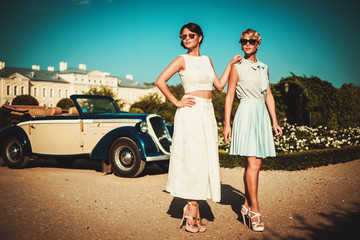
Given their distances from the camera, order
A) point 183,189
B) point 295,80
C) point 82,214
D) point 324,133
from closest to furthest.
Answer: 1. point 183,189
2. point 82,214
3. point 324,133
4. point 295,80

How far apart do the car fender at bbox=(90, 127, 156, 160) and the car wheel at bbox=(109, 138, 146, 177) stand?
0.10 metres

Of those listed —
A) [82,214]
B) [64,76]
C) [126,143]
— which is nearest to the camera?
[82,214]

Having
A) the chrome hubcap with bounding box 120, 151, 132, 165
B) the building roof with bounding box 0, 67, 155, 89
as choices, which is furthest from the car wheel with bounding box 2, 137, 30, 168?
the building roof with bounding box 0, 67, 155, 89

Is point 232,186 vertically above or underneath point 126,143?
underneath

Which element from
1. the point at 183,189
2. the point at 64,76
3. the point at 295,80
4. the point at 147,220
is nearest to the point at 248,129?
the point at 183,189

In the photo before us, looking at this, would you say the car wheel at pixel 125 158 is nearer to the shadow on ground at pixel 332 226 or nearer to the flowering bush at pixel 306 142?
the flowering bush at pixel 306 142

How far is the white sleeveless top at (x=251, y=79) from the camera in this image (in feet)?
12.7

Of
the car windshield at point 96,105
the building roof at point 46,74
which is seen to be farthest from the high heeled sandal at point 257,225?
the building roof at point 46,74

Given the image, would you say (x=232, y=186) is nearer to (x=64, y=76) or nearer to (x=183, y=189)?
(x=183, y=189)

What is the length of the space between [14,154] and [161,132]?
13.9 feet

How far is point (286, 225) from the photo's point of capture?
3875 mm

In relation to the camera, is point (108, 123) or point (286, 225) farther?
point (108, 123)

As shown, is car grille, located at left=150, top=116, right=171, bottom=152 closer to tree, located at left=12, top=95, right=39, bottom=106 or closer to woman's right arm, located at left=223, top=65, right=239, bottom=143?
woman's right arm, located at left=223, top=65, right=239, bottom=143

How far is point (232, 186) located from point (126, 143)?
8.39ft
